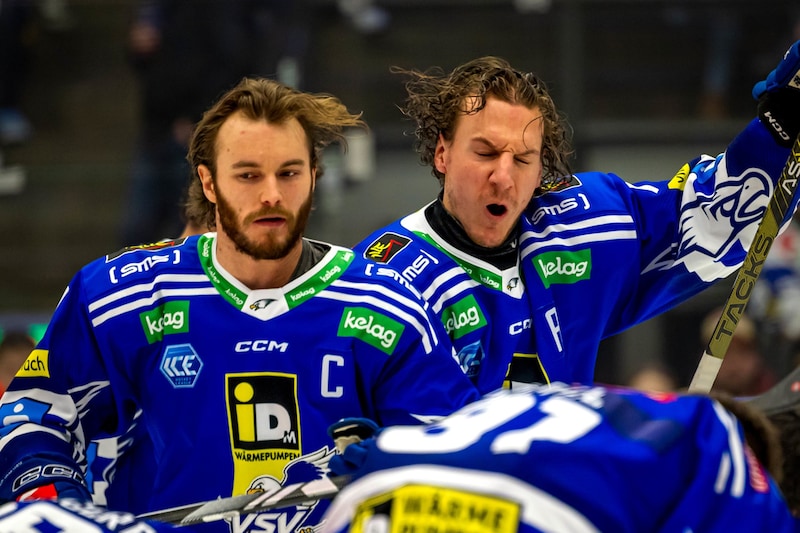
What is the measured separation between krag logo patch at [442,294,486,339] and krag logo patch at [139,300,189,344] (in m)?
0.61

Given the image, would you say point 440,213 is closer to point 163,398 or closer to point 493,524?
point 163,398

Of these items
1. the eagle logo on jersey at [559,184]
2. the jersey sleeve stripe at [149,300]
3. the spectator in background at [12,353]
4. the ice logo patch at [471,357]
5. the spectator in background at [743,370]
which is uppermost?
the eagle logo on jersey at [559,184]

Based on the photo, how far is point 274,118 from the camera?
2.67 meters

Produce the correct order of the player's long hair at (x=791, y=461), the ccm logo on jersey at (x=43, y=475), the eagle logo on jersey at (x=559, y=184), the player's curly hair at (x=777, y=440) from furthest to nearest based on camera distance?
the eagle logo on jersey at (x=559, y=184) → the ccm logo on jersey at (x=43, y=475) → the player's long hair at (x=791, y=461) → the player's curly hair at (x=777, y=440)

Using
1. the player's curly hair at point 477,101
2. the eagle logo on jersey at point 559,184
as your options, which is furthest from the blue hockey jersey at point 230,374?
the eagle logo on jersey at point 559,184

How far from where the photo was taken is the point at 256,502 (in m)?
2.42

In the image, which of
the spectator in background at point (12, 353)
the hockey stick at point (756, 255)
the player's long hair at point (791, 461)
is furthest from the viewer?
the spectator in background at point (12, 353)

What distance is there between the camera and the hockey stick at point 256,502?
2375 millimetres

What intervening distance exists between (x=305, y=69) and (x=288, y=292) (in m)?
3.67

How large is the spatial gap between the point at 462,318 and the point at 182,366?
0.66 m

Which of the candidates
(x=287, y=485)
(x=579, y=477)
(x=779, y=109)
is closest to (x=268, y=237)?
(x=287, y=485)

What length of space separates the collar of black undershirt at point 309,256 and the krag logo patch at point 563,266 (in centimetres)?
55

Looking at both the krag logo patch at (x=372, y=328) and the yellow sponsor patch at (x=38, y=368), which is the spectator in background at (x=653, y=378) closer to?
the krag logo patch at (x=372, y=328)

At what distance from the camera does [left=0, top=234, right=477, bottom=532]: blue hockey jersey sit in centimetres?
262
